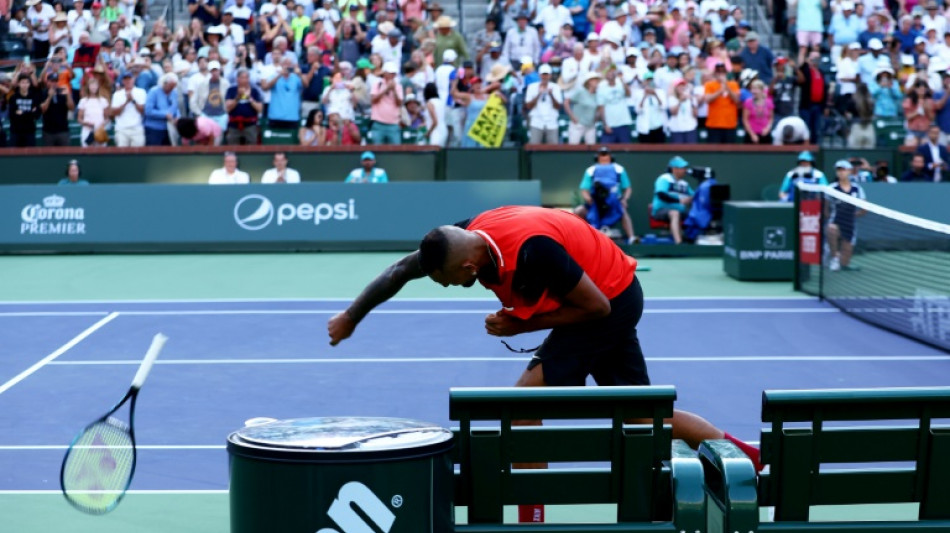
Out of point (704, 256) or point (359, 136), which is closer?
point (704, 256)

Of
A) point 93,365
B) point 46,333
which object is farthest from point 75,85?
point 93,365

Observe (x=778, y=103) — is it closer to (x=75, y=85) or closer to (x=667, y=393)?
(x=75, y=85)

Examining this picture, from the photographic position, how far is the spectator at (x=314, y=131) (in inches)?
870

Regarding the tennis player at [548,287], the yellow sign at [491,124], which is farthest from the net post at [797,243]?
the tennis player at [548,287]

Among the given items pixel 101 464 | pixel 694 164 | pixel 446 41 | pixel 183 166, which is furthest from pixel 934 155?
pixel 101 464

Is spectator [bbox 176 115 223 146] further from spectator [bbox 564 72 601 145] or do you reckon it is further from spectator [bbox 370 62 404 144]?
spectator [bbox 564 72 601 145]

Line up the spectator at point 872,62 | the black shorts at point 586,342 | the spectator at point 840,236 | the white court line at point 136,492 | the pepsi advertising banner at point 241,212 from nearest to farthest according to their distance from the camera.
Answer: the black shorts at point 586,342, the white court line at point 136,492, the spectator at point 840,236, the pepsi advertising banner at point 241,212, the spectator at point 872,62

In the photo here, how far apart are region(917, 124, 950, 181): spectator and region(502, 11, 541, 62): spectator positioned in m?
6.90

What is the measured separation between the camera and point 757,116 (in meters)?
22.5

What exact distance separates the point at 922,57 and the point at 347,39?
1032cm

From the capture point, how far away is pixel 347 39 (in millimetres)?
24297

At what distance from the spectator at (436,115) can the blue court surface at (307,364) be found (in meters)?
7.15

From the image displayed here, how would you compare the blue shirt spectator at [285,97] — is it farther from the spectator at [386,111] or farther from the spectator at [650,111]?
the spectator at [650,111]

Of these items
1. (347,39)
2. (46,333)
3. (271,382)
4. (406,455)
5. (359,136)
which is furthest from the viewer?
(347,39)
